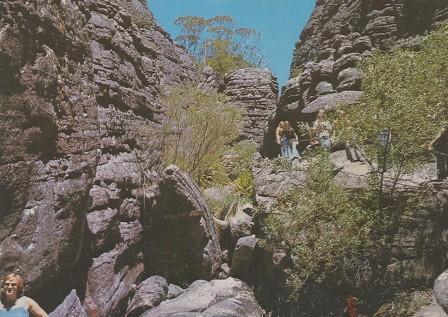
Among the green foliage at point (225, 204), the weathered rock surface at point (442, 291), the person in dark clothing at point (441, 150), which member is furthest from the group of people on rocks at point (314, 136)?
the weathered rock surface at point (442, 291)

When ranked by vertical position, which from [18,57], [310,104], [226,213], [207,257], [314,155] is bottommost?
[207,257]

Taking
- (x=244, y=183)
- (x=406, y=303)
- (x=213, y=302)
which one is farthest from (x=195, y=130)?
(x=406, y=303)

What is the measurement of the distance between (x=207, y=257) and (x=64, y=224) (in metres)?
5.37

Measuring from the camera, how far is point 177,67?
1232 inches

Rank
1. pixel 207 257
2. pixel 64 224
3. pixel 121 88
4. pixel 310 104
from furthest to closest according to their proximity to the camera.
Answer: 1. pixel 310 104
2. pixel 121 88
3. pixel 207 257
4. pixel 64 224

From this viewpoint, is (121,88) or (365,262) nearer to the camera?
(365,262)

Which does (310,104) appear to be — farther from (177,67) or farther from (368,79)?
(177,67)

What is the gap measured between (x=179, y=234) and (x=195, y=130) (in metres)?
4.92

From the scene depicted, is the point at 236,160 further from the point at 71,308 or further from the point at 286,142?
the point at 71,308

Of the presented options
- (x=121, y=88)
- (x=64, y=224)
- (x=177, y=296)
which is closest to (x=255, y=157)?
(x=121, y=88)

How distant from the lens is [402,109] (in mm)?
10359

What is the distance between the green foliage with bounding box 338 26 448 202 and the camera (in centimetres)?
1046

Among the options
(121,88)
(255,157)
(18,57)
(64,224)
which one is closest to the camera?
(18,57)

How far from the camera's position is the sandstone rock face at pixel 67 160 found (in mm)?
8047
